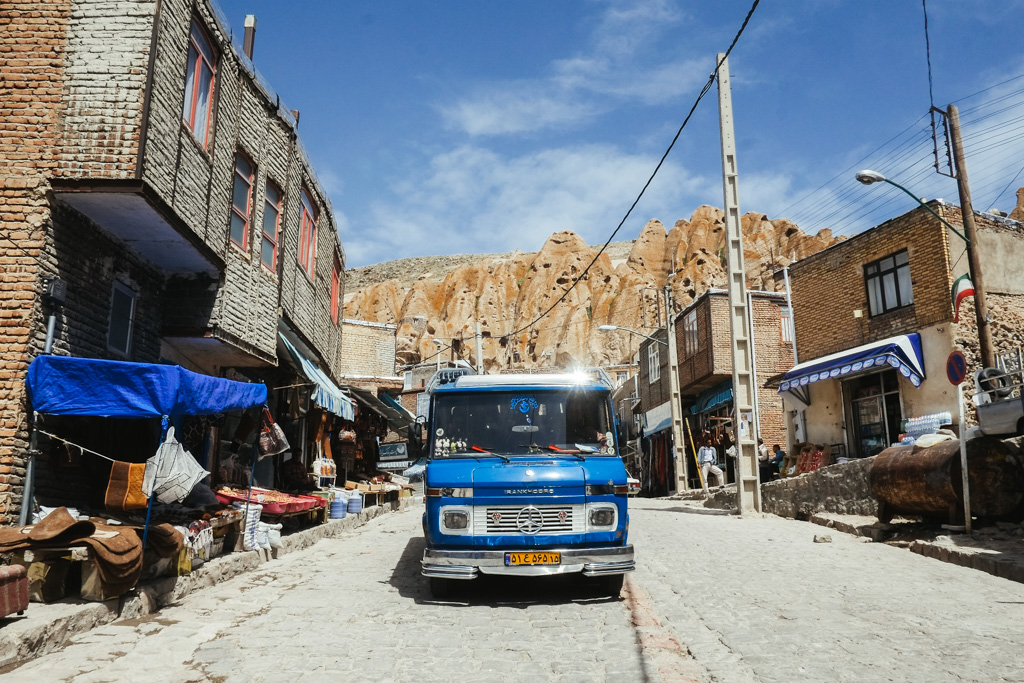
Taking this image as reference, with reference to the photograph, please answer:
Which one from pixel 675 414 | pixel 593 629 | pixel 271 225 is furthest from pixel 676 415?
pixel 593 629

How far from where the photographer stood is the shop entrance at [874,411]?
2061 cm

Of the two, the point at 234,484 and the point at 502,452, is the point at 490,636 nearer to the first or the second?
the point at 502,452

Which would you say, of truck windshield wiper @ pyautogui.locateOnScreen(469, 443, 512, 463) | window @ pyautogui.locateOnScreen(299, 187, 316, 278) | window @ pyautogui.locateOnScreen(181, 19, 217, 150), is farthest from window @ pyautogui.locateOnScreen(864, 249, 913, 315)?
window @ pyautogui.locateOnScreen(181, 19, 217, 150)

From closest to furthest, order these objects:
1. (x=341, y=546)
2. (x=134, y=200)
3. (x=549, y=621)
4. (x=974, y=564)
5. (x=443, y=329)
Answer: (x=549, y=621) → (x=134, y=200) → (x=974, y=564) → (x=341, y=546) → (x=443, y=329)

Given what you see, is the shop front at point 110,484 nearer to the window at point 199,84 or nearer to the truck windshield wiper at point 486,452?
the truck windshield wiper at point 486,452

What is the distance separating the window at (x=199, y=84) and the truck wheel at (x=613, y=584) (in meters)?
8.42

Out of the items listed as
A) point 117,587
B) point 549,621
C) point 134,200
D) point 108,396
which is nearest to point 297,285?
point 134,200

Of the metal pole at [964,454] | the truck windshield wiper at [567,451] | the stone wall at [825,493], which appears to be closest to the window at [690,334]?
the stone wall at [825,493]

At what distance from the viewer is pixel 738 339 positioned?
60.1 feet

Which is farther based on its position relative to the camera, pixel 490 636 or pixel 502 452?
pixel 502 452

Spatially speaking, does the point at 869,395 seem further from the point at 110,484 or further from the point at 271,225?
the point at 110,484

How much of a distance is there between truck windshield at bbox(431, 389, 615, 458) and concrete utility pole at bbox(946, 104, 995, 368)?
484 inches

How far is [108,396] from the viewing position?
788 cm

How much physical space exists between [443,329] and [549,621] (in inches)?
3328
